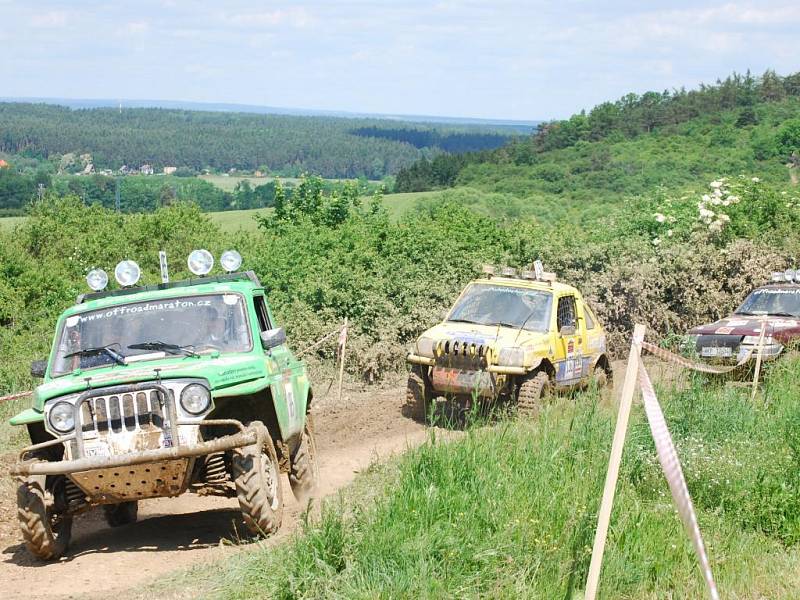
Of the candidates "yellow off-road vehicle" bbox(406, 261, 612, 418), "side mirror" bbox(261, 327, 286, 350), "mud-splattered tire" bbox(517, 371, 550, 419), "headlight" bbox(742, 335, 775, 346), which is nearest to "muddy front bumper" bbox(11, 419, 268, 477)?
"side mirror" bbox(261, 327, 286, 350)

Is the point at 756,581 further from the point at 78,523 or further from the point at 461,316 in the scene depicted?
the point at 461,316

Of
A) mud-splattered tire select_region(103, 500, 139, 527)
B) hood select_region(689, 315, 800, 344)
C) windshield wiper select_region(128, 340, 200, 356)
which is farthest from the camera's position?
hood select_region(689, 315, 800, 344)

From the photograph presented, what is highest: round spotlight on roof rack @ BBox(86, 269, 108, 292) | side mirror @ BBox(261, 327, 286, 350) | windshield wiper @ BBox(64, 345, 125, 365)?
round spotlight on roof rack @ BBox(86, 269, 108, 292)

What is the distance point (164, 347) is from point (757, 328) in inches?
365

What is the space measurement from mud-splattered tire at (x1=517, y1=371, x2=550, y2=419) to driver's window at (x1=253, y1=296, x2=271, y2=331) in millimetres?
3548

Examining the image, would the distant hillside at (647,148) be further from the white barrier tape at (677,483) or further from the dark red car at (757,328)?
the white barrier tape at (677,483)

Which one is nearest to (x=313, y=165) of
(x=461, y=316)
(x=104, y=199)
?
(x=104, y=199)

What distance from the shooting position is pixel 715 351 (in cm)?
1472

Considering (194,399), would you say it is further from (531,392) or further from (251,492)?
(531,392)

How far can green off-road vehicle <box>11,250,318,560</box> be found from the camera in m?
7.67

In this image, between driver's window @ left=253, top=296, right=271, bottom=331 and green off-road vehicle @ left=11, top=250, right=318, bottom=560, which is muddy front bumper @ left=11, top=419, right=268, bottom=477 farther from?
driver's window @ left=253, top=296, right=271, bottom=331

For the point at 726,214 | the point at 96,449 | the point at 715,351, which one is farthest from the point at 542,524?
the point at 726,214

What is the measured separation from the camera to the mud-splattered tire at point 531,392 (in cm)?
1240

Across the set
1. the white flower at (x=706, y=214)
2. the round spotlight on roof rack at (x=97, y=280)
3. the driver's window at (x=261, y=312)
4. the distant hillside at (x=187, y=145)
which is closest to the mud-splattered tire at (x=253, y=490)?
the driver's window at (x=261, y=312)
